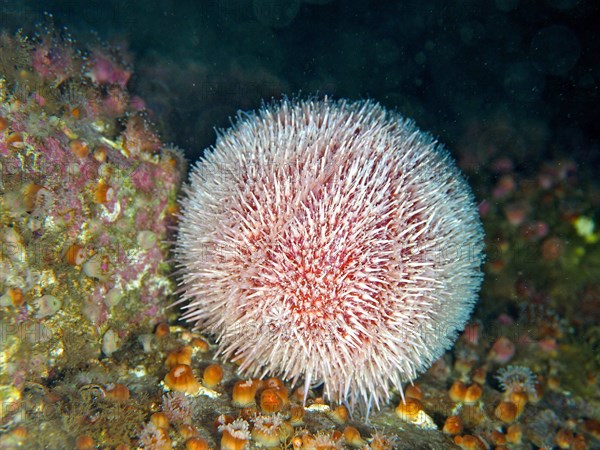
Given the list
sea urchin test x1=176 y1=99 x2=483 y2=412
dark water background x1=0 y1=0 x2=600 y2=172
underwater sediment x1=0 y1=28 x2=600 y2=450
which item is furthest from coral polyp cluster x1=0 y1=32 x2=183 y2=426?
dark water background x1=0 y1=0 x2=600 y2=172

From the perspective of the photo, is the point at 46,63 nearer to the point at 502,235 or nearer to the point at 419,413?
the point at 419,413

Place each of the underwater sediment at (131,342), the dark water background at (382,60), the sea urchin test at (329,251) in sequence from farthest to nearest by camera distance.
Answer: the dark water background at (382,60)
the sea urchin test at (329,251)
the underwater sediment at (131,342)

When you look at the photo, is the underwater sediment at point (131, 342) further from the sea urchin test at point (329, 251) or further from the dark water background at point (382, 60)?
the dark water background at point (382, 60)

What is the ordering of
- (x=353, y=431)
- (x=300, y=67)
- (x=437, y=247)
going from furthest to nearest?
(x=300, y=67), (x=437, y=247), (x=353, y=431)

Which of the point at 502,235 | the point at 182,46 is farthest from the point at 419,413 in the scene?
the point at 182,46

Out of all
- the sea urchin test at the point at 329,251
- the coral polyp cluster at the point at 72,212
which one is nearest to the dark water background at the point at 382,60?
the coral polyp cluster at the point at 72,212

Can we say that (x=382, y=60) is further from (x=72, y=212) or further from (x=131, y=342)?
(x=131, y=342)

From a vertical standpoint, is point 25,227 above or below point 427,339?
above
